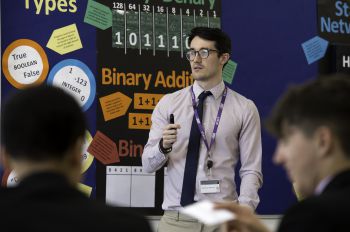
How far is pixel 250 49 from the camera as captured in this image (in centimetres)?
455

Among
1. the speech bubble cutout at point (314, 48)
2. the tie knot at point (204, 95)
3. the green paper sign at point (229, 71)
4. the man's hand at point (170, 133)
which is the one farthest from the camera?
the speech bubble cutout at point (314, 48)

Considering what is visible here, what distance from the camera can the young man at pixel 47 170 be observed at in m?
1.37

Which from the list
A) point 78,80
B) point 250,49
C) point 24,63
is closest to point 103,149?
point 78,80

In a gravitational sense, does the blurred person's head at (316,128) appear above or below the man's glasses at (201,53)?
below

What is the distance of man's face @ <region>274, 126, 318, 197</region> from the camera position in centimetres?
169

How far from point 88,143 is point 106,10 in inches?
33.7

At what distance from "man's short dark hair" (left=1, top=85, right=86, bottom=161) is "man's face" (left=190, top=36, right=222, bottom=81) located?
235 centimetres

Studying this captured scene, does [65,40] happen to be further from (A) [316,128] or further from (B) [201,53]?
(A) [316,128]

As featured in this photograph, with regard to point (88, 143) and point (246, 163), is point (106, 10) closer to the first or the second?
point (88, 143)

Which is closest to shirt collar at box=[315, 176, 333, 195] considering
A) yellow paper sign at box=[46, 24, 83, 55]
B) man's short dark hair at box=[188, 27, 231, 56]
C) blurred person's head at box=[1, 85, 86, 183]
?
blurred person's head at box=[1, 85, 86, 183]

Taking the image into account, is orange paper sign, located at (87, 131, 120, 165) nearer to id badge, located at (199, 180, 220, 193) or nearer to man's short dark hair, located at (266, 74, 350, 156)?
id badge, located at (199, 180, 220, 193)

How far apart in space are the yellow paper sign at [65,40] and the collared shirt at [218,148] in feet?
2.41

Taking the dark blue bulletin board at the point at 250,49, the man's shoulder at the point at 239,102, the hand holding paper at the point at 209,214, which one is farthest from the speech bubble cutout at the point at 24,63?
the hand holding paper at the point at 209,214

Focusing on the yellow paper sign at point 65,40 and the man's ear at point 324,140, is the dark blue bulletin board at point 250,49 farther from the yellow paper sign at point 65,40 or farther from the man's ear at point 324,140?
the man's ear at point 324,140
